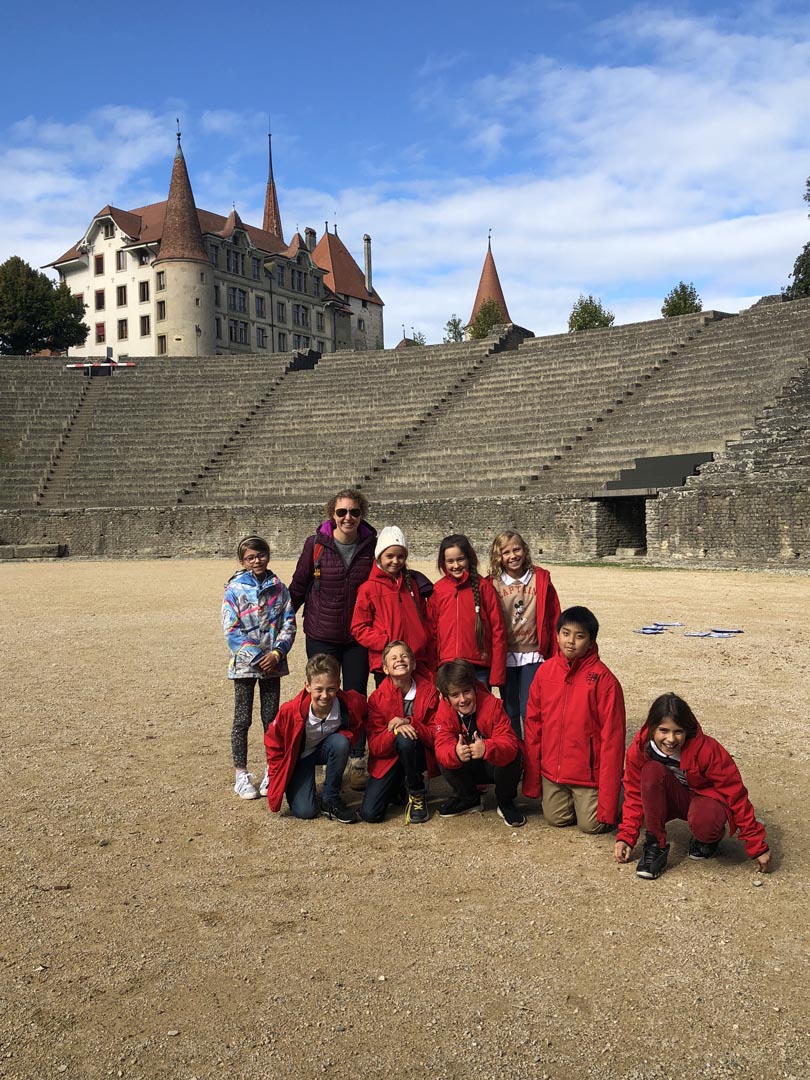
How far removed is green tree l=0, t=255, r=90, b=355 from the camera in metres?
54.0

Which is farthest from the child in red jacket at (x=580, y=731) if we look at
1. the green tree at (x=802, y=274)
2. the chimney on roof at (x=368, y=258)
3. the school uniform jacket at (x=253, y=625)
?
the chimney on roof at (x=368, y=258)

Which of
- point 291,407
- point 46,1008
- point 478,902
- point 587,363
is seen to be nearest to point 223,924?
point 46,1008

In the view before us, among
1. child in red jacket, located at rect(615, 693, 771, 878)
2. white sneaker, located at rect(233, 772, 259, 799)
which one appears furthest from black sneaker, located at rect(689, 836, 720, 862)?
white sneaker, located at rect(233, 772, 259, 799)

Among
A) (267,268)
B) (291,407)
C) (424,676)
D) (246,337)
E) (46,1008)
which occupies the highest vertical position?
(267,268)

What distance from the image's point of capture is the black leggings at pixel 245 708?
18.2 ft

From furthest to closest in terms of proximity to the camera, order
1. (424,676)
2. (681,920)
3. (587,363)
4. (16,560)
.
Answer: (587,363) < (16,560) < (424,676) < (681,920)

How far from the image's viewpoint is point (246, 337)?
210ft

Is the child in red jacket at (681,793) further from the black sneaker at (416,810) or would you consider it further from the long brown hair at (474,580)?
the long brown hair at (474,580)

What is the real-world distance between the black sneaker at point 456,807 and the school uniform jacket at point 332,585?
52.3 inches

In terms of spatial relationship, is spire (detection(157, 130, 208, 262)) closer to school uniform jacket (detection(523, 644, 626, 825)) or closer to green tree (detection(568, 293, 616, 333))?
green tree (detection(568, 293, 616, 333))

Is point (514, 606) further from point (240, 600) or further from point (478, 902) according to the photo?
point (478, 902)

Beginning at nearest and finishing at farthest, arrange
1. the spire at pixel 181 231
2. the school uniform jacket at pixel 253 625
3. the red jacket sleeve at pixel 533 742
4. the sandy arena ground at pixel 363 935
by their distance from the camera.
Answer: the sandy arena ground at pixel 363 935 → the red jacket sleeve at pixel 533 742 → the school uniform jacket at pixel 253 625 → the spire at pixel 181 231

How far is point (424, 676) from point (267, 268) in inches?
2582

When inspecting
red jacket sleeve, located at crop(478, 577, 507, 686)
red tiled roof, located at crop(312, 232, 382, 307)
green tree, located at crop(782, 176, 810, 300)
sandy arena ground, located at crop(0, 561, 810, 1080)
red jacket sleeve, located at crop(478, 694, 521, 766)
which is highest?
red tiled roof, located at crop(312, 232, 382, 307)
